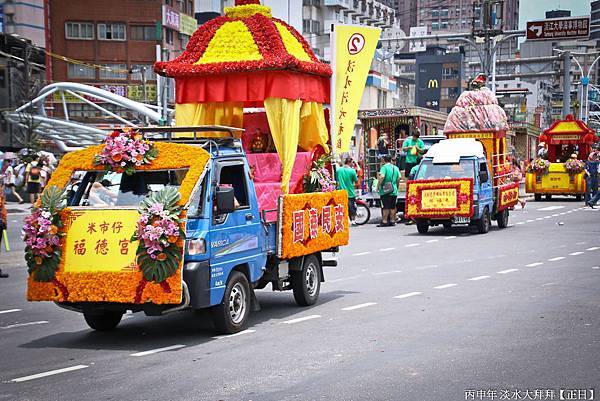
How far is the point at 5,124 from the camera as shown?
63906 millimetres

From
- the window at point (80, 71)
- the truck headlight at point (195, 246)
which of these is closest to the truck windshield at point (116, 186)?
the truck headlight at point (195, 246)

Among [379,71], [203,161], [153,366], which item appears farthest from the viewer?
[379,71]

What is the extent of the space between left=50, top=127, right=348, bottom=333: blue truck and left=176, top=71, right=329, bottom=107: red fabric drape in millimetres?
1669

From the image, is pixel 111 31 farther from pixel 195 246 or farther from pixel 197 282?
pixel 197 282

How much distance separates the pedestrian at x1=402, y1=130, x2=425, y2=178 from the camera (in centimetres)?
2927

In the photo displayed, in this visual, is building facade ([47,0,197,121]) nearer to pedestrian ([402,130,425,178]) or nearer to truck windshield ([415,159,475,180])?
pedestrian ([402,130,425,178])

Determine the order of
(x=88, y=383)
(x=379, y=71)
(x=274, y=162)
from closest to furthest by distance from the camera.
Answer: (x=88, y=383) → (x=274, y=162) → (x=379, y=71)

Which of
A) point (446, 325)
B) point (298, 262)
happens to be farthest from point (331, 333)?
point (298, 262)

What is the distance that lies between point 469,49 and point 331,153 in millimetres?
146281

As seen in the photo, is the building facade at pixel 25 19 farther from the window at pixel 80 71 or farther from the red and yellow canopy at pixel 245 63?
the red and yellow canopy at pixel 245 63

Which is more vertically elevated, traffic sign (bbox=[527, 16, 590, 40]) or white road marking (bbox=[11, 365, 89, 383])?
traffic sign (bbox=[527, 16, 590, 40])

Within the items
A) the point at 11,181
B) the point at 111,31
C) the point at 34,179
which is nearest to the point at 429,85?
the point at 111,31

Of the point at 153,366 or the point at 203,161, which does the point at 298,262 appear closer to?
the point at 203,161

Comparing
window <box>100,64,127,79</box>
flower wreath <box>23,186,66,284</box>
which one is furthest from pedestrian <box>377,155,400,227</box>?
window <box>100,64,127,79</box>
